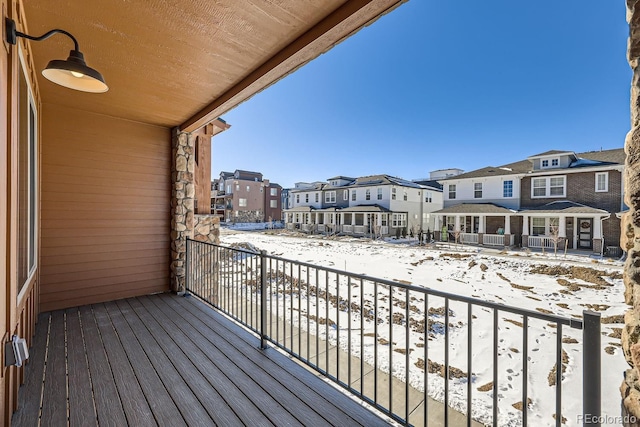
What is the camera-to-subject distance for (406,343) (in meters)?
1.70

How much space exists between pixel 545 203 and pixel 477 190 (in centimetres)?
342

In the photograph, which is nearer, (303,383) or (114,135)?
(303,383)

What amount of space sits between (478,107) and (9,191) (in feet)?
84.7

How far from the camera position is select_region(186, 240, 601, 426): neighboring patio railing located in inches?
55.3

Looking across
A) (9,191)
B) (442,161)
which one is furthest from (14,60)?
(442,161)

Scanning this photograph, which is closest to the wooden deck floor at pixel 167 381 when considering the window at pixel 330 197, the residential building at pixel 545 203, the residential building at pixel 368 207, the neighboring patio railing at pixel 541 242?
the residential building at pixel 545 203

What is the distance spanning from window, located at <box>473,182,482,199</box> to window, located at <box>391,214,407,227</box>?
5566mm

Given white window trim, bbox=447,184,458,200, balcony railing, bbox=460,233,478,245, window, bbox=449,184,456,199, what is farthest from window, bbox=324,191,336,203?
balcony railing, bbox=460,233,478,245

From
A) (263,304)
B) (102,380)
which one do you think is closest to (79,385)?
(102,380)

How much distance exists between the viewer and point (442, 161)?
34.6 m

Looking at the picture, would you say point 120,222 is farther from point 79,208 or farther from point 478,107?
point 478,107

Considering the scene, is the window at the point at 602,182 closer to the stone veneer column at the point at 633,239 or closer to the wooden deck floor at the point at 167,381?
the stone veneer column at the point at 633,239

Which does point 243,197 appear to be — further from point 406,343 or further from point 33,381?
point 406,343

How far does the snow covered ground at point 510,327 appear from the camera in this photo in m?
2.76
